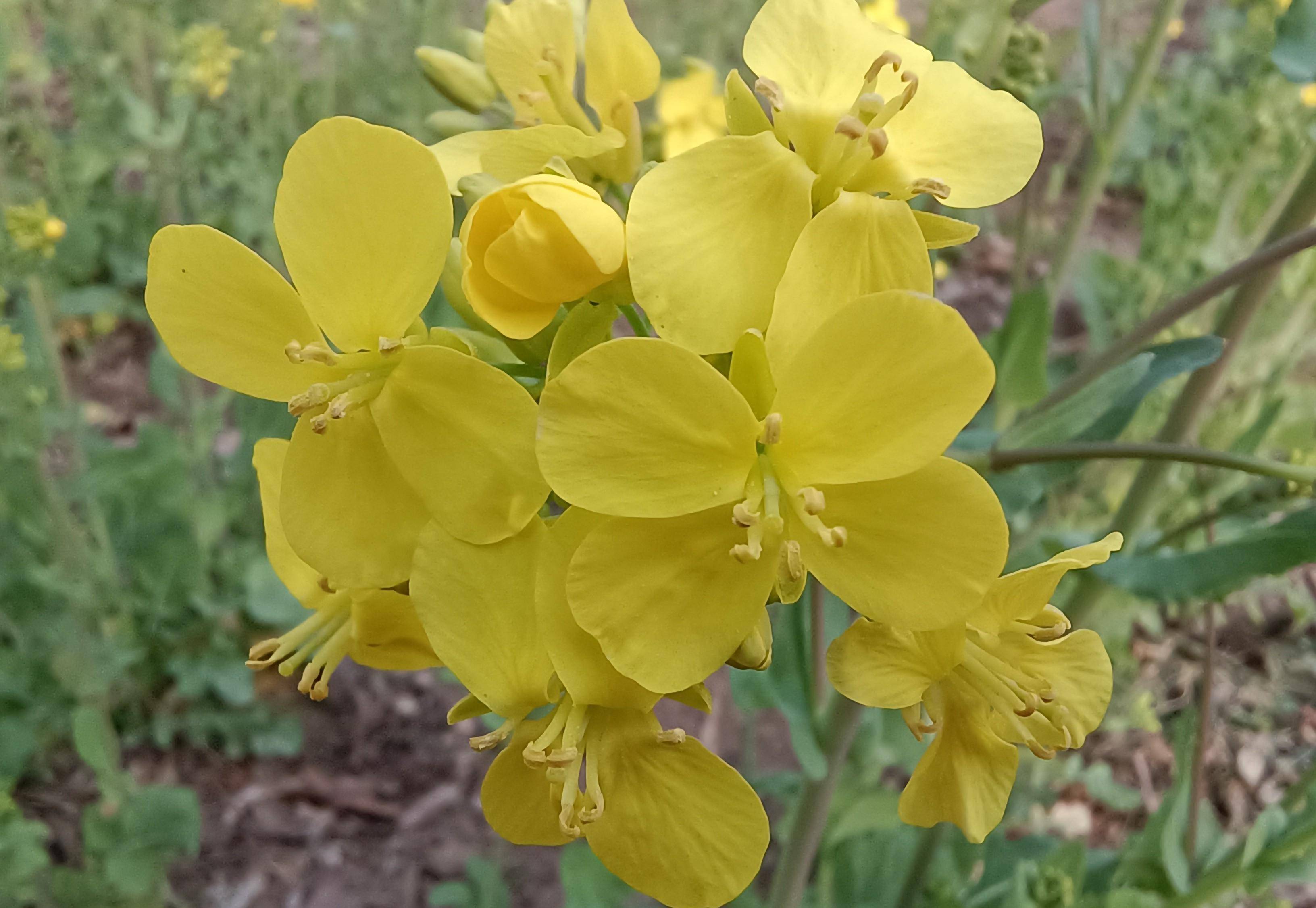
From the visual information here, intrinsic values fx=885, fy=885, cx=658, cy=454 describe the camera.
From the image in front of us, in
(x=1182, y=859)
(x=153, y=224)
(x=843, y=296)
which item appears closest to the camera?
(x=843, y=296)

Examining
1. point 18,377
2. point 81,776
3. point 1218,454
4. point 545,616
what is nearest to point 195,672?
point 81,776

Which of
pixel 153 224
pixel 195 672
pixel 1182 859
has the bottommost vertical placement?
pixel 195 672

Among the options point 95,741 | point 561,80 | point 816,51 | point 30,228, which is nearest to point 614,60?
point 561,80

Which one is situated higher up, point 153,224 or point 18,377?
point 18,377

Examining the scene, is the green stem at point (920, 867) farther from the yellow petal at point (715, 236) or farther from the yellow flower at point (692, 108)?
the yellow flower at point (692, 108)

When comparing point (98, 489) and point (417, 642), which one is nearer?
point (417, 642)

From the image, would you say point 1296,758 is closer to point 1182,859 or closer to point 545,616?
point 1182,859

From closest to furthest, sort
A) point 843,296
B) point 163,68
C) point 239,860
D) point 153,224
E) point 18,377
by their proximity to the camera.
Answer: point 843,296, point 18,377, point 239,860, point 163,68, point 153,224
